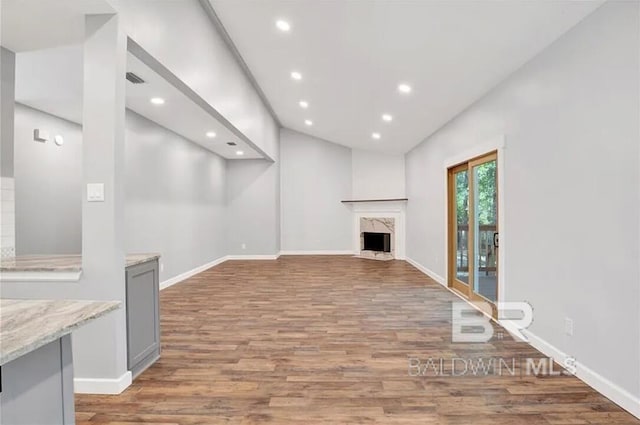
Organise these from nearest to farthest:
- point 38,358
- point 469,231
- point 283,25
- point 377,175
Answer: point 38,358 < point 283,25 < point 469,231 < point 377,175

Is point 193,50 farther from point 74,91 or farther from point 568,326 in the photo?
point 568,326

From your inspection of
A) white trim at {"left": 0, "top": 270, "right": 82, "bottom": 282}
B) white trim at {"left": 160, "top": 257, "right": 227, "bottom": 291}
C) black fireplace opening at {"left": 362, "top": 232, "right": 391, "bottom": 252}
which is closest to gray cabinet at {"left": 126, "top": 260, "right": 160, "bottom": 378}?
white trim at {"left": 0, "top": 270, "right": 82, "bottom": 282}

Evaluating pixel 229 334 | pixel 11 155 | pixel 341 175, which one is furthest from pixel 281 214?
pixel 11 155

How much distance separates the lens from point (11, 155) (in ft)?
8.85

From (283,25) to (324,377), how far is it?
3.58 m

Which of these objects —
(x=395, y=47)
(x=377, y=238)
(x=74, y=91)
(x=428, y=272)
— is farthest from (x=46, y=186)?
(x=377, y=238)

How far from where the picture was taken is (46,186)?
413 cm

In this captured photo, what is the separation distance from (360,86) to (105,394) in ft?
14.4

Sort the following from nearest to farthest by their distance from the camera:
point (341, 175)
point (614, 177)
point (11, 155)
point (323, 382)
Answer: point (614, 177) < point (323, 382) < point (11, 155) < point (341, 175)

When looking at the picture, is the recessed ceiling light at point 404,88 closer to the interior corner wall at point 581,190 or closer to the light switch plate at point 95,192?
the interior corner wall at point 581,190

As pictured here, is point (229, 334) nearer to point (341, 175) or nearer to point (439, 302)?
point (439, 302)

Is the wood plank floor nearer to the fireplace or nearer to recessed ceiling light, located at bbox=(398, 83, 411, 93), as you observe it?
recessed ceiling light, located at bbox=(398, 83, 411, 93)

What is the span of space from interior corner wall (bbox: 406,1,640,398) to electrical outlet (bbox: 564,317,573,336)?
0.11 feet

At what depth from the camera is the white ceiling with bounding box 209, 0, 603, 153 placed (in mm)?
2664
